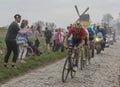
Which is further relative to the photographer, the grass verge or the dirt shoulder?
the grass verge

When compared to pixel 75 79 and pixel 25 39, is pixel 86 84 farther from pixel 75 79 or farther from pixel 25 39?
pixel 25 39

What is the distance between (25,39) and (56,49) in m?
11.1

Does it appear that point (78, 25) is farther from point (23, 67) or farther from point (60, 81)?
point (23, 67)

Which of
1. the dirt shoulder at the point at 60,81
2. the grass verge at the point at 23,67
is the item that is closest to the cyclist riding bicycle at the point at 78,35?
the dirt shoulder at the point at 60,81

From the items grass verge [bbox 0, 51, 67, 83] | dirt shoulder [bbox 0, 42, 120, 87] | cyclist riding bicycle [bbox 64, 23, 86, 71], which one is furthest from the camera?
grass verge [bbox 0, 51, 67, 83]

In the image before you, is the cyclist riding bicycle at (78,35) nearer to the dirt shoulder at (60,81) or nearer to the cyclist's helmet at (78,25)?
the cyclist's helmet at (78,25)

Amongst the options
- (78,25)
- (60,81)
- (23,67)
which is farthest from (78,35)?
(23,67)

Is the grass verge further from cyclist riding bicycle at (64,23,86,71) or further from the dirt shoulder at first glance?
cyclist riding bicycle at (64,23,86,71)

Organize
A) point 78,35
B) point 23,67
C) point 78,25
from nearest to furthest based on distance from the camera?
point 78,25, point 78,35, point 23,67

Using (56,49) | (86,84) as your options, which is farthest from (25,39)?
(56,49)

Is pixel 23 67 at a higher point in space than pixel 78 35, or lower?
lower

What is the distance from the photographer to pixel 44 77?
51.7ft

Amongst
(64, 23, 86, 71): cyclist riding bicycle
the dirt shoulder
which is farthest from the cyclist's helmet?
the dirt shoulder

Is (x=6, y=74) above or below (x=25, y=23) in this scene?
below
